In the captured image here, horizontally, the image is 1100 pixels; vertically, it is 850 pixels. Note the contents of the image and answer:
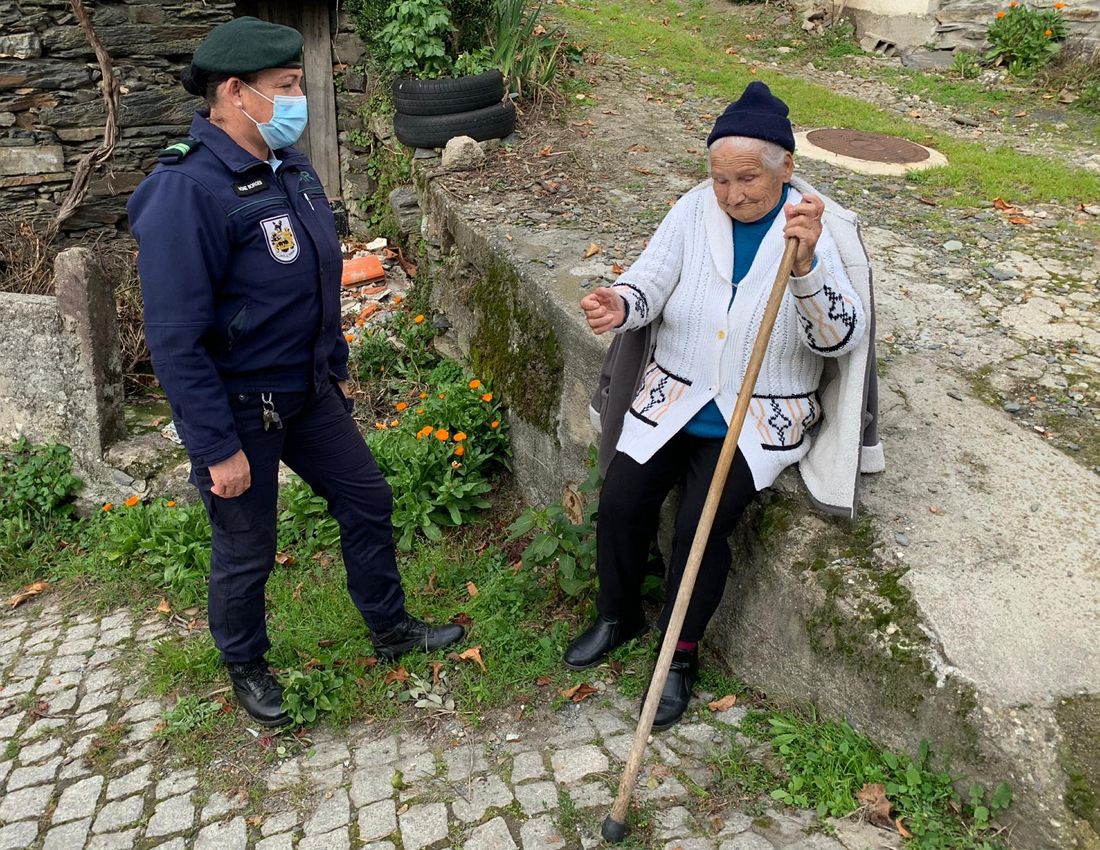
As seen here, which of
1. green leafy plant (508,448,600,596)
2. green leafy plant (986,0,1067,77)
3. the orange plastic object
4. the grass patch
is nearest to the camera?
green leafy plant (508,448,600,596)

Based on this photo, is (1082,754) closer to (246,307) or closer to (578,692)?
(578,692)

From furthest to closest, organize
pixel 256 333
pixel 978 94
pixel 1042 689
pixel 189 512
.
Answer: pixel 978 94 < pixel 189 512 < pixel 256 333 < pixel 1042 689

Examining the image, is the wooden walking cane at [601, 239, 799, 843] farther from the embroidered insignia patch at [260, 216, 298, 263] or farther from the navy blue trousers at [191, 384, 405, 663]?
the embroidered insignia patch at [260, 216, 298, 263]

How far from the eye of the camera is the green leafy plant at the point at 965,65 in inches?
333

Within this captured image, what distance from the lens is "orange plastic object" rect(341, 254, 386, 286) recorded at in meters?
7.07

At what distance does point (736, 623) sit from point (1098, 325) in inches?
96.9

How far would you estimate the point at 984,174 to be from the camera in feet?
20.2

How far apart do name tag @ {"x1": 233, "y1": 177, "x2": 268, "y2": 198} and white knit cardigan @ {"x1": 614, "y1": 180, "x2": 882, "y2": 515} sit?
1136 mm

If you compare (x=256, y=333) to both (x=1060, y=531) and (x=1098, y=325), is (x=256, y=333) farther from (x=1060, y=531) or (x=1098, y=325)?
(x=1098, y=325)

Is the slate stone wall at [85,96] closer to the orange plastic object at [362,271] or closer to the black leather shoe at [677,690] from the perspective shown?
the orange plastic object at [362,271]

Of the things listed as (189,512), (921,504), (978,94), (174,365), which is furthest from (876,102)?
(174,365)

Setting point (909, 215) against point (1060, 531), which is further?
point (909, 215)

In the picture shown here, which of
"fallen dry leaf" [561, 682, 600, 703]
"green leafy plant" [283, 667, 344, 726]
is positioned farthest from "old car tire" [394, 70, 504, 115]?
"fallen dry leaf" [561, 682, 600, 703]

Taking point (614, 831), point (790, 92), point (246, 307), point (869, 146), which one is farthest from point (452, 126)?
point (614, 831)
